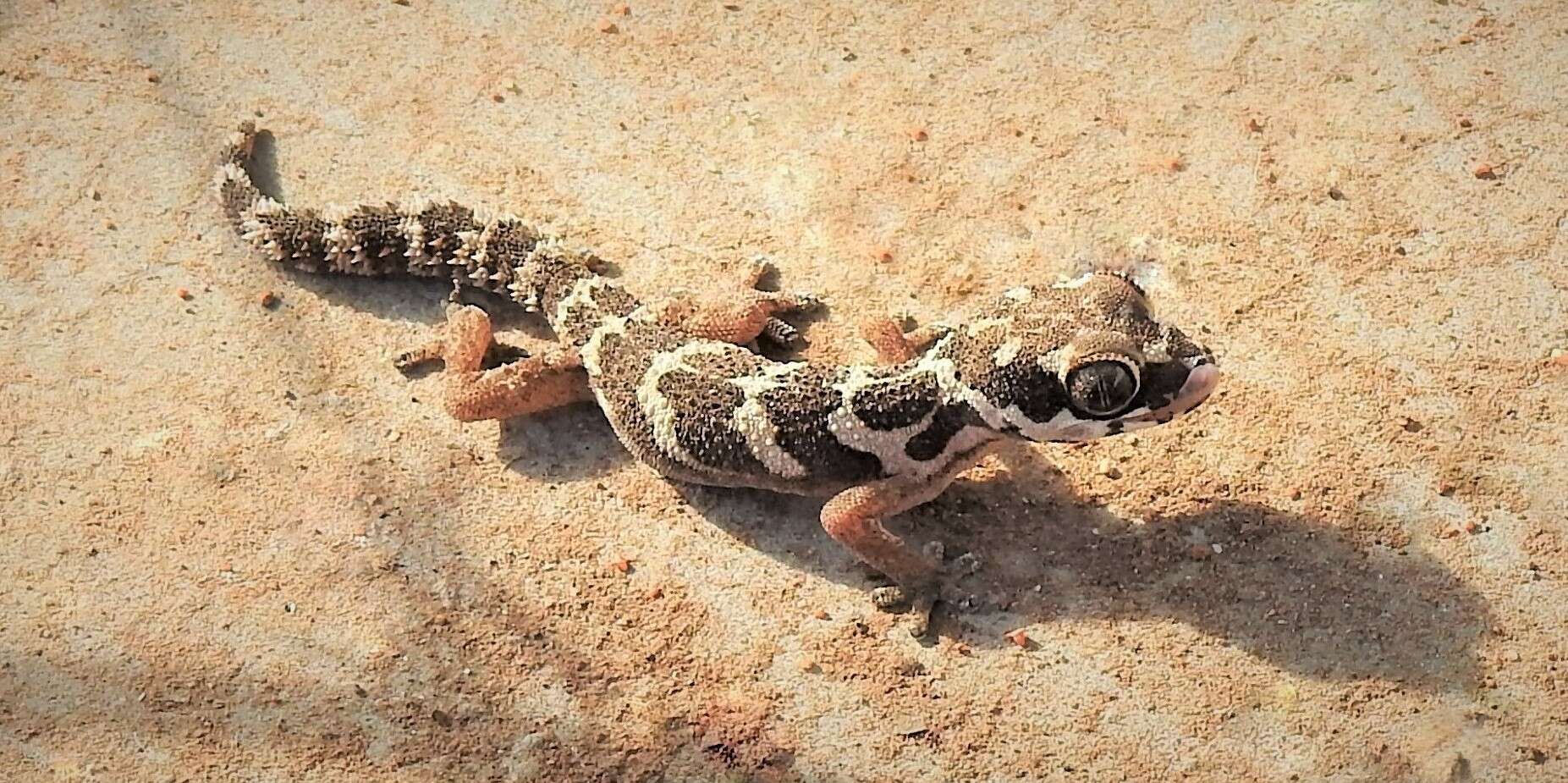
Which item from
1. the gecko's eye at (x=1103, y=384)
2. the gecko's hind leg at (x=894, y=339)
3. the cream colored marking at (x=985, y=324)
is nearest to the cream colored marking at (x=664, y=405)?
the gecko's hind leg at (x=894, y=339)

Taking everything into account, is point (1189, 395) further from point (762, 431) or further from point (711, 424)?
point (711, 424)

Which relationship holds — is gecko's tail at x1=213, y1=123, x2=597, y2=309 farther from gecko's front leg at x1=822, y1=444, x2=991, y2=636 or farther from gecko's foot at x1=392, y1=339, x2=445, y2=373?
gecko's front leg at x1=822, y1=444, x2=991, y2=636

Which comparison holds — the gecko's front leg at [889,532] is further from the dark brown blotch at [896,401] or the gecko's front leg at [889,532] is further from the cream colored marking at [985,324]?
the cream colored marking at [985,324]

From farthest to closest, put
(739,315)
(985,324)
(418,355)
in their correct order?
(418,355) → (739,315) → (985,324)

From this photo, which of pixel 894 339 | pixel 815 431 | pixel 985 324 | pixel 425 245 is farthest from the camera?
pixel 425 245

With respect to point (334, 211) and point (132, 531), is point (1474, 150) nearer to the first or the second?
point (334, 211)


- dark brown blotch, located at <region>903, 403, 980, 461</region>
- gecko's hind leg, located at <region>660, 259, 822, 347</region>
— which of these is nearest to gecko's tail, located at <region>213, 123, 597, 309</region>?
gecko's hind leg, located at <region>660, 259, 822, 347</region>

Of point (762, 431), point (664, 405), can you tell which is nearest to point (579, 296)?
point (664, 405)
